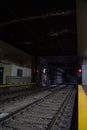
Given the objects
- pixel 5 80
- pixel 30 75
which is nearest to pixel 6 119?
pixel 5 80

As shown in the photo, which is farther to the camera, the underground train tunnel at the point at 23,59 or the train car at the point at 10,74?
the train car at the point at 10,74

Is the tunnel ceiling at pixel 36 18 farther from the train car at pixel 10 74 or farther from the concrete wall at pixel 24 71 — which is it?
the concrete wall at pixel 24 71

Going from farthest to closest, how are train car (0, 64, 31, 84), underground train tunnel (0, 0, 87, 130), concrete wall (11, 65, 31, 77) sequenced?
1. concrete wall (11, 65, 31, 77)
2. train car (0, 64, 31, 84)
3. underground train tunnel (0, 0, 87, 130)

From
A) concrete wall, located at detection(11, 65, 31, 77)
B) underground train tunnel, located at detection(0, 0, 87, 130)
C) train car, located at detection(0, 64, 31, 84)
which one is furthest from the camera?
concrete wall, located at detection(11, 65, 31, 77)

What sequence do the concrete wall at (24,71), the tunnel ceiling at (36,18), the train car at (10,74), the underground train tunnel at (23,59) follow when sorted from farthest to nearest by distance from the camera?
the concrete wall at (24,71) → the train car at (10,74) → the tunnel ceiling at (36,18) → the underground train tunnel at (23,59)

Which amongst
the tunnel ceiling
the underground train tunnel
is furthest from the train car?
the tunnel ceiling

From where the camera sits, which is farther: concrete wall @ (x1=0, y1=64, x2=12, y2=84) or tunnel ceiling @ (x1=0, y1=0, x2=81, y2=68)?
concrete wall @ (x1=0, y1=64, x2=12, y2=84)

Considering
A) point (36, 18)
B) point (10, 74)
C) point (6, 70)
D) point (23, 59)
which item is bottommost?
point (10, 74)

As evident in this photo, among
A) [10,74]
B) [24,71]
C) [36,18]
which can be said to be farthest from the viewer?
[24,71]

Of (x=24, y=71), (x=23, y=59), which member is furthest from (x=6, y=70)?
(x=24, y=71)

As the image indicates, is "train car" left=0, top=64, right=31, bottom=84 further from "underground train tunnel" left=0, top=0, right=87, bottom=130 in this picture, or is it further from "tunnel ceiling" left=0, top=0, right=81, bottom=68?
"tunnel ceiling" left=0, top=0, right=81, bottom=68

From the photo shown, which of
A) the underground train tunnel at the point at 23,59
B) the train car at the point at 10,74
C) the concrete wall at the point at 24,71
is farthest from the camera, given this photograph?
the concrete wall at the point at 24,71

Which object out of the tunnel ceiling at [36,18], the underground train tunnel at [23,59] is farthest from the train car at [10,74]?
the tunnel ceiling at [36,18]

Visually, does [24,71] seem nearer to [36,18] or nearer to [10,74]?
[10,74]
